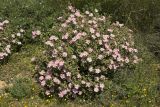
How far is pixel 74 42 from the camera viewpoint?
23.3 feet

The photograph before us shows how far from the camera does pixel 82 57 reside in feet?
22.9

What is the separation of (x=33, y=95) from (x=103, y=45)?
51.7 inches

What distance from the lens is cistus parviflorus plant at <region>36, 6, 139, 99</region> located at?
6.87 metres

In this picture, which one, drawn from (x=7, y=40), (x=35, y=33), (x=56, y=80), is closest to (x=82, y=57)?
(x=56, y=80)

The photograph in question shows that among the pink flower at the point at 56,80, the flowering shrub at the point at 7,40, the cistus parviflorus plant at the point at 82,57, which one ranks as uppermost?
the flowering shrub at the point at 7,40

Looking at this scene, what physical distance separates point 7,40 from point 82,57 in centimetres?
144

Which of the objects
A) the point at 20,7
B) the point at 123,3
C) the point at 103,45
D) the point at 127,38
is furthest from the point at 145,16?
the point at 20,7

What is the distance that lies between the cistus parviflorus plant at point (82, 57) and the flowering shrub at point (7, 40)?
0.68 meters

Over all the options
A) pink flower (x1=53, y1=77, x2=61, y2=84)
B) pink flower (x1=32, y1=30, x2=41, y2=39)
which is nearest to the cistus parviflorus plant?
pink flower (x1=53, y1=77, x2=61, y2=84)

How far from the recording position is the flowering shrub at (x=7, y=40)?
755 cm

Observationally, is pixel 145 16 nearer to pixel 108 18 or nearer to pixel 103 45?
pixel 108 18

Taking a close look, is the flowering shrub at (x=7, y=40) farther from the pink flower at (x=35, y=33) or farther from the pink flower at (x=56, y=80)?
the pink flower at (x=56, y=80)

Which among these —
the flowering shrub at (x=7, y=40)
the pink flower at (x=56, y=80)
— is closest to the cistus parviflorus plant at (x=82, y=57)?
the pink flower at (x=56, y=80)

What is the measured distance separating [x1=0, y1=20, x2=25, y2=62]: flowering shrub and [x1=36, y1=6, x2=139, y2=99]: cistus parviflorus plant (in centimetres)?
68
